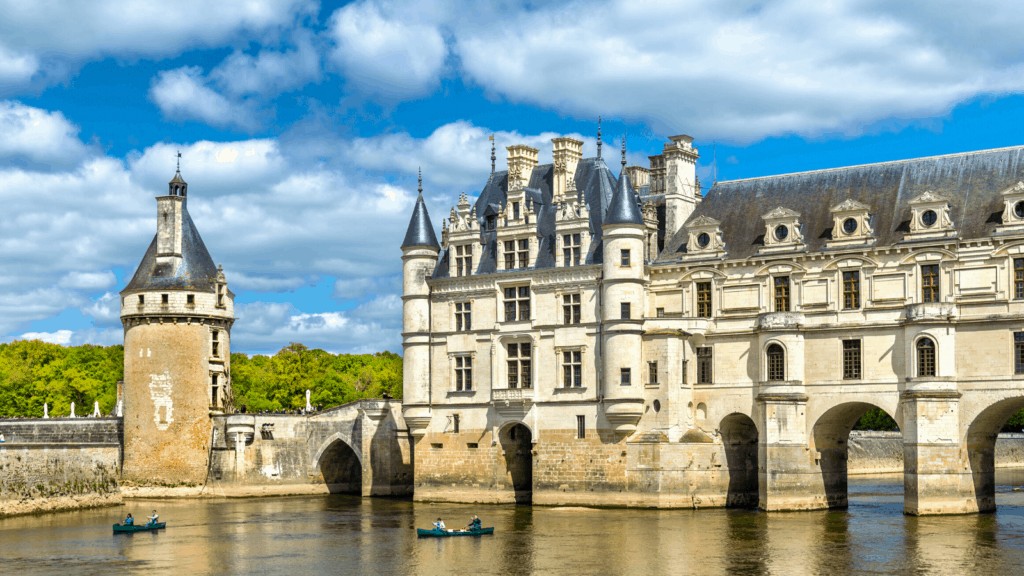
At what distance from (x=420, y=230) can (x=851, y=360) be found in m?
20.8

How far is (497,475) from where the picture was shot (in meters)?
63.2

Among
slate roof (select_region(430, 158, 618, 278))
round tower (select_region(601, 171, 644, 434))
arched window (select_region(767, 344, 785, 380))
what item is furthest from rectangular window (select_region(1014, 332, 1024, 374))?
slate roof (select_region(430, 158, 618, 278))

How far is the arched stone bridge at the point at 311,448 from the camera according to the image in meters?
68.8

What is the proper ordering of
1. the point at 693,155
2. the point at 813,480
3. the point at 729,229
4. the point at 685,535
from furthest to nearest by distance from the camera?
the point at 693,155, the point at 729,229, the point at 813,480, the point at 685,535

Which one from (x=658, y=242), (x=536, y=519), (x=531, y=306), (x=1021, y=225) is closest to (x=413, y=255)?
(x=531, y=306)

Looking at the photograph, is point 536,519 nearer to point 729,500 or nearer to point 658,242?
point 729,500

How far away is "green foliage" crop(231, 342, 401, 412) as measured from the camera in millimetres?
94688

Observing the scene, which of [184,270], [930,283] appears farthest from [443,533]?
[184,270]

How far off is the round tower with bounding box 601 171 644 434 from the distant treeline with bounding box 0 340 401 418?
108 feet

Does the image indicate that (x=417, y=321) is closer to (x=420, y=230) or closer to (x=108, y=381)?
(x=420, y=230)

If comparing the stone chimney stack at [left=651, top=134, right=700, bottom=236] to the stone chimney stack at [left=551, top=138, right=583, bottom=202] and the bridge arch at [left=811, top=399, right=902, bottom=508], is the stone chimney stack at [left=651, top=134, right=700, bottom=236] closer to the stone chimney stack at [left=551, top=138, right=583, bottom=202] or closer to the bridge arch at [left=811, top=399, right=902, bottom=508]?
the stone chimney stack at [left=551, top=138, right=583, bottom=202]

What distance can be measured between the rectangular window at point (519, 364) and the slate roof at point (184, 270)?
56.0 feet

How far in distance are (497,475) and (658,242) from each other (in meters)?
12.2

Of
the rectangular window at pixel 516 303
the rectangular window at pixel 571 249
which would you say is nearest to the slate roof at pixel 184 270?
the rectangular window at pixel 516 303
